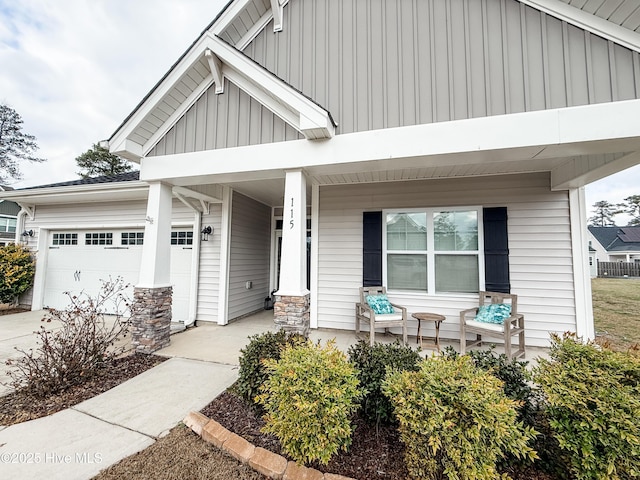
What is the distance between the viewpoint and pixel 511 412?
5.65 feet

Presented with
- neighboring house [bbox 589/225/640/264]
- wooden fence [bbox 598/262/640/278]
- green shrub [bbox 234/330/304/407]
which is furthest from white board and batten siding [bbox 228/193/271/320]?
neighboring house [bbox 589/225/640/264]

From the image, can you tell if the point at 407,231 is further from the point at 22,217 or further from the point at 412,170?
the point at 22,217

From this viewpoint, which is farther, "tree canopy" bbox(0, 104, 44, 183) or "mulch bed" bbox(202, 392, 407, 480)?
"tree canopy" bbox(0, 104, 44, 183)

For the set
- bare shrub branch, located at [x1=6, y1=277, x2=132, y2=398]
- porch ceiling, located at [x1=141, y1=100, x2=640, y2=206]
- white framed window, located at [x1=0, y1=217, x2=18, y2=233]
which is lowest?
bare shrub branch, located at [x1=6, y1=277, x2=132, y2=398]

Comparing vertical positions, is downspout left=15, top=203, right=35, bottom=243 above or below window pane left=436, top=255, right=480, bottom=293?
above

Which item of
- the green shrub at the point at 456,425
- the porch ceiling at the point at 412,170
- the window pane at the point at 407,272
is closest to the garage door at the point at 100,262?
the porch ceiling at the point at 412,170

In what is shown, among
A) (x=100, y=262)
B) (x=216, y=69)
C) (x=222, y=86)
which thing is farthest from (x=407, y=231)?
(x=100, y=262)

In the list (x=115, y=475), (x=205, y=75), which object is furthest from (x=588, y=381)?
(x=205, y=75)

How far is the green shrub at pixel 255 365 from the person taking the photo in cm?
258

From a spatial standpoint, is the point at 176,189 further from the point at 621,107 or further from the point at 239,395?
the point at 621,107

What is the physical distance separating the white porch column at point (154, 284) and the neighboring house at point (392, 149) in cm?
3

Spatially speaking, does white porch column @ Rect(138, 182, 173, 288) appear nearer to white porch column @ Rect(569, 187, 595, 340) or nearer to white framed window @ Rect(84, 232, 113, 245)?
white framed window @ Rect(84, 232, 113, 245)

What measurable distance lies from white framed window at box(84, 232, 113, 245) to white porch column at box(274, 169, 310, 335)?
243 inches

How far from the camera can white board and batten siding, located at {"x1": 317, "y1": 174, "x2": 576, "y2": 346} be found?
4645 millimetres
